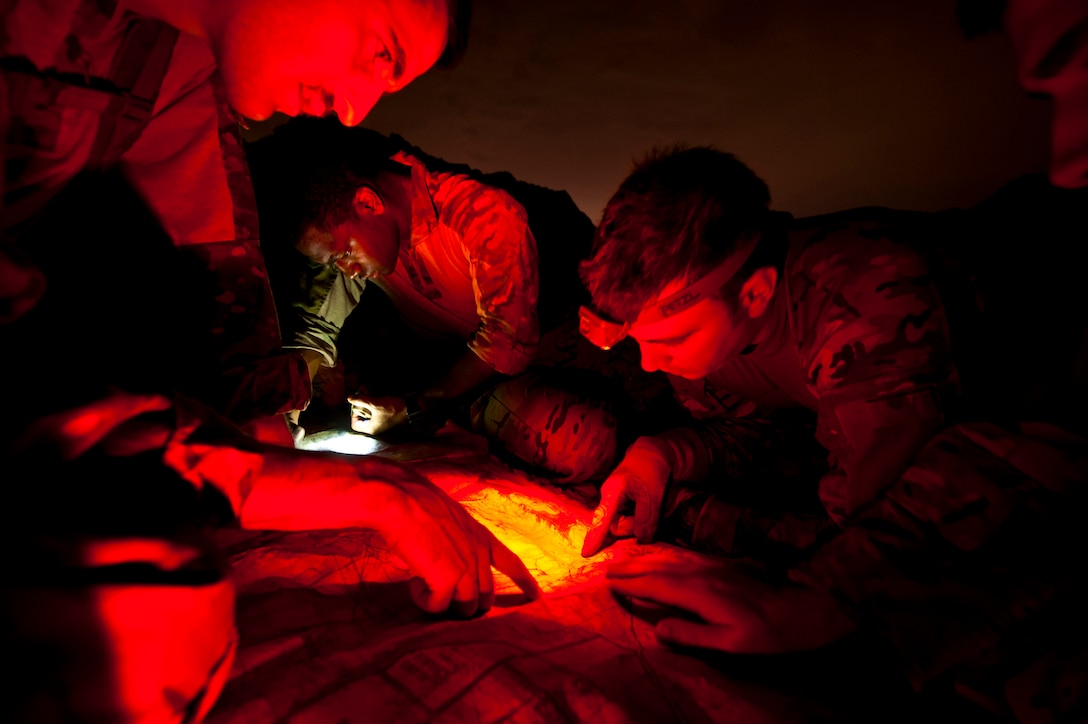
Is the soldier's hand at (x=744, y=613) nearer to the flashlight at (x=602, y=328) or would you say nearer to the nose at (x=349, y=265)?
the flashlight at (x=602, y=328)

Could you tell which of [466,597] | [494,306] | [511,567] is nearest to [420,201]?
[494,306]

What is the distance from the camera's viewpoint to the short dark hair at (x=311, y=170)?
3.21 meters

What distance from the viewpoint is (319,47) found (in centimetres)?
148

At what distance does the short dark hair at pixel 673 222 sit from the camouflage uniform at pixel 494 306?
5.24ft

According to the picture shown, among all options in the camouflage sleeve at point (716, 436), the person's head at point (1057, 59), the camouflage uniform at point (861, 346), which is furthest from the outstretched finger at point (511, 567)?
the person's head at point (1057, 59)

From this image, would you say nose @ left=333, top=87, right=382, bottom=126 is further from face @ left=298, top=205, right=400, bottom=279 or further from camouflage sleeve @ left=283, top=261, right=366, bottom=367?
camouflage sleeve @ left=283, top=261, right=366, bottom=367

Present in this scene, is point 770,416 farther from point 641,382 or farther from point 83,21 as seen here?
point 83,21

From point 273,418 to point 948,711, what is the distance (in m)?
2.99

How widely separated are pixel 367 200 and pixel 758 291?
275 cm

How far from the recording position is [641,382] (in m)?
4.04

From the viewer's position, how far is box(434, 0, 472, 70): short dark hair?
1748 millimetres

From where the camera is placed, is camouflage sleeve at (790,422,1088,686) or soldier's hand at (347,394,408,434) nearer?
camouflage sleeve at (790,422,1088,686)

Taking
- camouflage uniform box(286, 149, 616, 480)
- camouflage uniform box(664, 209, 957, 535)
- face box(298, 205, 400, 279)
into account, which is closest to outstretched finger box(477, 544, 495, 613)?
camouflage uniform box(664, 209, 957, 535)

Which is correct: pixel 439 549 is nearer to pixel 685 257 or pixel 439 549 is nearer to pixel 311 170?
pixel 685 257
